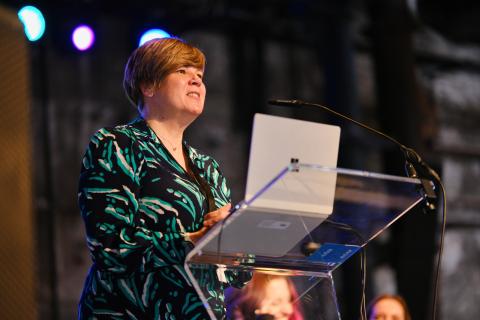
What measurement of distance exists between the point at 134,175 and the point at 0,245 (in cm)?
114

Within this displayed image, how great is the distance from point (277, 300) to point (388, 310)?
1929 mm

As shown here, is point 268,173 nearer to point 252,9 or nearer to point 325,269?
point 325,269

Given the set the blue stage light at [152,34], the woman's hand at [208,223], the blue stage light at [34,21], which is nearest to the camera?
the woman's hand at [208,223]

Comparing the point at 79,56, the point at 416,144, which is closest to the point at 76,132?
the point at 79,56

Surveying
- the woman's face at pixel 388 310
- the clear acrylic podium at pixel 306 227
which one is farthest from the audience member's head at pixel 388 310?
the clear acrylic podium at pixel 306 227

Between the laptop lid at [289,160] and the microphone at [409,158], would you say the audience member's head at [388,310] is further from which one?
the laptop lid at [289,160]

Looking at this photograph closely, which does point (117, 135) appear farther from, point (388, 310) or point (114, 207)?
point (388, 310)

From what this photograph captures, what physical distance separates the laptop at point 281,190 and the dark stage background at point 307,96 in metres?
3.51

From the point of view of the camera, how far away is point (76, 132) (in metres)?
5.67

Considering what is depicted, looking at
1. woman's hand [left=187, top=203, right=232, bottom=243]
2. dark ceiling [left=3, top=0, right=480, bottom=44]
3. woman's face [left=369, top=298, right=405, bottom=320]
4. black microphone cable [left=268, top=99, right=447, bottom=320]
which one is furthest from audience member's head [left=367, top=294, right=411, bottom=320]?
dark ceiling [left=3, top=0, right=480, bottom=44]

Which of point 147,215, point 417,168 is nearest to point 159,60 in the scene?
point 147,215

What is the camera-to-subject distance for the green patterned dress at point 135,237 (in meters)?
2.10

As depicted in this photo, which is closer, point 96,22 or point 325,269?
point 325,269

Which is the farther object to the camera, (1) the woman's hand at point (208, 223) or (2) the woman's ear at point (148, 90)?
(2) the woman's ear at point (148, 90)
